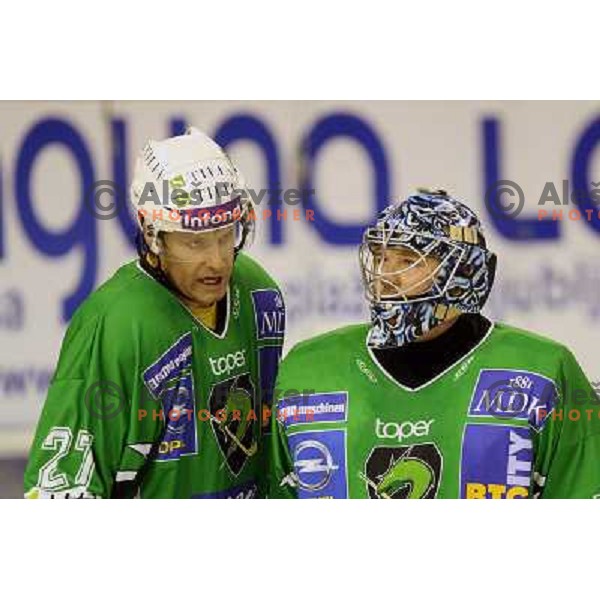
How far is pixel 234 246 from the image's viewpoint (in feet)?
13.3

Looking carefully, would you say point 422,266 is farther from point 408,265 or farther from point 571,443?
point 571,443

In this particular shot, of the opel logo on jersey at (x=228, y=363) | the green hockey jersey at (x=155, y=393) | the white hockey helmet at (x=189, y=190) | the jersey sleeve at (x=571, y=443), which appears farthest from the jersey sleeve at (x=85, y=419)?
the jersey sleeve at (x=571, y=443)

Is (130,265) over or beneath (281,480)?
over

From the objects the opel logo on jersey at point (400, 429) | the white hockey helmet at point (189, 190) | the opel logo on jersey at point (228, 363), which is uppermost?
the white hockey helmet at point (189, 190)

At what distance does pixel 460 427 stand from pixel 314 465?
0.45 metres

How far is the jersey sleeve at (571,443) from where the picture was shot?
4.01 meters

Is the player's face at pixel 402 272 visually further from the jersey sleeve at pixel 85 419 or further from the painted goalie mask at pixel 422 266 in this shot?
the jersey sleeve at pixel 85 419

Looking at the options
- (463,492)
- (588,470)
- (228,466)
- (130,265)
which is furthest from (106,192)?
(588,470)

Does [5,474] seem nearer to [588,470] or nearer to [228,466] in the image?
[228,466]

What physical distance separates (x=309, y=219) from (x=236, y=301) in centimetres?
33

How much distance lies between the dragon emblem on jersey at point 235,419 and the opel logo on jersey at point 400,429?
384 millimetres

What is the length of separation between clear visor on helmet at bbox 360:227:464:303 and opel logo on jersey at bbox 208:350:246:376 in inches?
17.2

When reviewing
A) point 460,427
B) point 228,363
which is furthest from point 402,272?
point 228,363

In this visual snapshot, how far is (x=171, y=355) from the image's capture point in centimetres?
404
